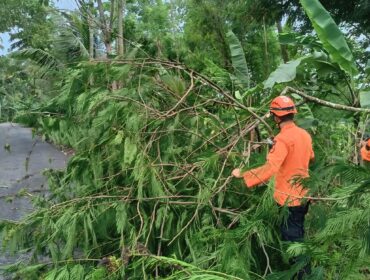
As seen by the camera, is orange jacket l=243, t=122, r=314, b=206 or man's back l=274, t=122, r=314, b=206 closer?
orange jacket l=243, t=122, r=314, b=206

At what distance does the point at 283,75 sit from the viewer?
5.64m

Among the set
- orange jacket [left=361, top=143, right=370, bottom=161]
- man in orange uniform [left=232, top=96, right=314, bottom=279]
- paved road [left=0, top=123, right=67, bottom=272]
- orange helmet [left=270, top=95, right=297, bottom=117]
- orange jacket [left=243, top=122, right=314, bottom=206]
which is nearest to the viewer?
orange jacket [left=243, top=122, right=314, bottom=206]

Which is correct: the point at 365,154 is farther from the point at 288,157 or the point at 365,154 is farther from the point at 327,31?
the point at 288,157

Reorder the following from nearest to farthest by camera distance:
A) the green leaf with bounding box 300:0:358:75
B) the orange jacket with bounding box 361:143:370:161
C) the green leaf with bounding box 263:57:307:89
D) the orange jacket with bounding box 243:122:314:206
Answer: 1. the orange jacket with bounding box 243:122:314:206
2. the orange jacket with bounding box 361:143:370:161
3. the green leaf with bounding box 300:0:358:75
4. the green leaf with bounding box 263:57:307:89

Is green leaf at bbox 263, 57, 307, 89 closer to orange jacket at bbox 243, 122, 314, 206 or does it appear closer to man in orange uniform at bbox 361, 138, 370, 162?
man in orange uniform at bbox 361, 138, 370, 162

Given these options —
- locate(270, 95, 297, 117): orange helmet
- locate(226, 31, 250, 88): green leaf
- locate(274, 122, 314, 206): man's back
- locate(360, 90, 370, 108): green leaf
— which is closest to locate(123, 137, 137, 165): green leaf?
locate(274, 122, 314, 206): man's back

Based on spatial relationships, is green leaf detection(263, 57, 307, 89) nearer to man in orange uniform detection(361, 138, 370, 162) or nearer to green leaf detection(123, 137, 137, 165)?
man in orange uniform detection(361, 138, 370, 162)

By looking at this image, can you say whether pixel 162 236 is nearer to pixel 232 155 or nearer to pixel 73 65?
pixel 232 155

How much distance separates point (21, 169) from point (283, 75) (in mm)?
10096

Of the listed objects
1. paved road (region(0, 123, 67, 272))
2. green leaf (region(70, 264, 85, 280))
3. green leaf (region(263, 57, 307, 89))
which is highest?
green leaf (region(263, 57, 307, 89))

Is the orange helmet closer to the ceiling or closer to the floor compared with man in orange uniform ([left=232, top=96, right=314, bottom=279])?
closer to the ceiling

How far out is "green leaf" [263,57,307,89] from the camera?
5527mm

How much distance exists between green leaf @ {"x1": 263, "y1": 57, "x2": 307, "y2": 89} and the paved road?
297 centimetres

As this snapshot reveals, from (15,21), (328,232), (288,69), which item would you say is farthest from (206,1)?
(15,21)
